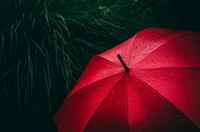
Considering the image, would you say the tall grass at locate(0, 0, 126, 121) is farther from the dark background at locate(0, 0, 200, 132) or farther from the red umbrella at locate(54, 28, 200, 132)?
the red umbrella at locate(54, 28, 200, 132)

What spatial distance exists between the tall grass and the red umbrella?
830 mm

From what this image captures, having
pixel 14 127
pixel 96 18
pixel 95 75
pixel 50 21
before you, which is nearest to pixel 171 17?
pixel 96 18

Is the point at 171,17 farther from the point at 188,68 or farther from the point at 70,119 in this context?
the point at 70,119

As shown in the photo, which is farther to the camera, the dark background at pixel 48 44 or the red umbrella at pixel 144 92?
the dark background at pixel 48 44

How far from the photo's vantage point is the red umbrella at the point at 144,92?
1.76m

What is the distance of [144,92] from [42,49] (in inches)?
70.0

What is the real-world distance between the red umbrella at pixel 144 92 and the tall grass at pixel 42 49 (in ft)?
2.72

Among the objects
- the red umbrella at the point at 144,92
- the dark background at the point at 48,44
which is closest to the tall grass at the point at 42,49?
the dark background at the point at 48,44

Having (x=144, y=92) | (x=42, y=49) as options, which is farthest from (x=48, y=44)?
(x=144, y=92)

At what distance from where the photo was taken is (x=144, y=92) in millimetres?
1831

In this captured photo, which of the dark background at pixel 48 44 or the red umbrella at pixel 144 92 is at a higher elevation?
the dark background at pixel 48 44

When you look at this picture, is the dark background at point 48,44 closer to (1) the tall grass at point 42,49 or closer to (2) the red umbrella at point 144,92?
(1) the tall grass at point 42,49

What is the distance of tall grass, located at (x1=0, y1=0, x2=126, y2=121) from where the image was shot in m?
3.05

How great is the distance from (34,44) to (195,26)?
2348mm
